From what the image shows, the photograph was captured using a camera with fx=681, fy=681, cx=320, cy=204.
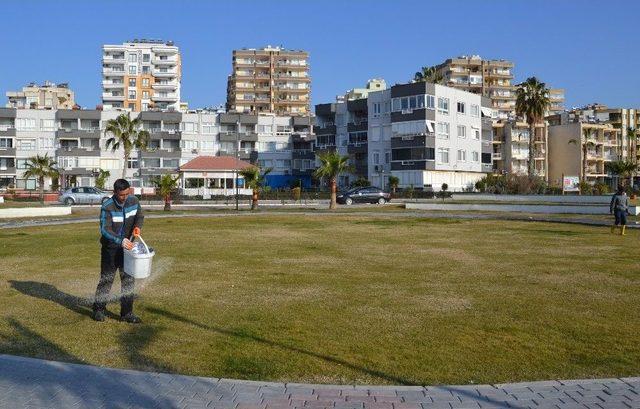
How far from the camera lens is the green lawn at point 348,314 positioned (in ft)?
22.4

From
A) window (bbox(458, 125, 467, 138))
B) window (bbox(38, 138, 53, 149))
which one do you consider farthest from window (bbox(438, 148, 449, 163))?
window (bbox(38, 138, 53, 149))

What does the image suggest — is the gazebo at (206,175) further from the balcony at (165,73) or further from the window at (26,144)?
the balcony at (165,73)

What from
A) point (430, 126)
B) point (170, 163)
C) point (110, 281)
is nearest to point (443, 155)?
point (430, 126)

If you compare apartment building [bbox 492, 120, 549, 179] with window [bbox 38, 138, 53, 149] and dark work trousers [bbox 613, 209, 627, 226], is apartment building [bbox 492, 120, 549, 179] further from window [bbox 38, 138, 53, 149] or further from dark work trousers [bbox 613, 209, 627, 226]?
dark work trousers [bbox 613, 209, 627, 226]

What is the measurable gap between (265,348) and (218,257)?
875cm

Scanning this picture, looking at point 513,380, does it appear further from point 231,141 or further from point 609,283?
point 231,141

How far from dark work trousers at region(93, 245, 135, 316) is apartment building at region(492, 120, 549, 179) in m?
93.1

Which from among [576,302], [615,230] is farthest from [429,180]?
[576,302]

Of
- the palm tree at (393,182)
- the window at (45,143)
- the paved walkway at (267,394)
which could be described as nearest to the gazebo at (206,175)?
the palm tree at (393,182)

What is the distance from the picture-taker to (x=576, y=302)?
9.99m

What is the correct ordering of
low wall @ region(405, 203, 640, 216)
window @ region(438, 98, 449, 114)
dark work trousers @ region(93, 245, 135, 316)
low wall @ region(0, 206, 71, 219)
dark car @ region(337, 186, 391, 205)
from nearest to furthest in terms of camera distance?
dark work trousers @ region(93, 245, 135, 316), low wall @ region(0, 206, 71, 219), low wall @ region(405, 203, 640, 216), dark car @ region(337, 186, 391, 205), window @ region(438, 98, 449, 114)

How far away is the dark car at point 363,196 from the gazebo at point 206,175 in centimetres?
1819

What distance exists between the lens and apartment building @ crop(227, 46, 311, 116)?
5128 inches

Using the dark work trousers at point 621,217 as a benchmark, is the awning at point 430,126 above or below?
above
